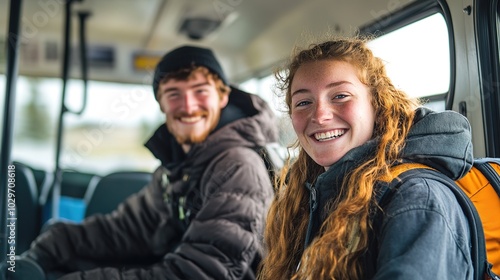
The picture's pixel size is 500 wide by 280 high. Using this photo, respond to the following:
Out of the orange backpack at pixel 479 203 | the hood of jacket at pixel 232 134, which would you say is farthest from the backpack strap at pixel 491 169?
the hood of jacket at pixel 232 134

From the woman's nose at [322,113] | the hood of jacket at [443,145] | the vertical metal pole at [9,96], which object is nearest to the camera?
the hood of jacket at [443,145]

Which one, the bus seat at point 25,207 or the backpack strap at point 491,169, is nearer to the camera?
the backpack strap at point 491,169

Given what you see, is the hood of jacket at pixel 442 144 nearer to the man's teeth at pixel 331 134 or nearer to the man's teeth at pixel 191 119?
the man's teeth at pixel 331 134

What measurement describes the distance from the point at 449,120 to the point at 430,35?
1.95 ft

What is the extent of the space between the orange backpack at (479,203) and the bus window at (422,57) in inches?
18.6

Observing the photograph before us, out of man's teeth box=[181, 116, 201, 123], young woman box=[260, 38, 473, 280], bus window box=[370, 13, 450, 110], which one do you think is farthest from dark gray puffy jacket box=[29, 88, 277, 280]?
bus window box=[370, 13, 450, 110]

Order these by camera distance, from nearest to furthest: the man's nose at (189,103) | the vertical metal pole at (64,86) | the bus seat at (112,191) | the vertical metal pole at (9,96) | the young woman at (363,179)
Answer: the young woman at (363,179), the vertical metal pole at (9,96), the man's nose at (189,103), the bus seat at (112,191), the vertical metal pole at (64,86)

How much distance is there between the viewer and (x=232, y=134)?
7.73 feet

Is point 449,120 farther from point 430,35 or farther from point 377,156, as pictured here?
point 430,35

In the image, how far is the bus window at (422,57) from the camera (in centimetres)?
167

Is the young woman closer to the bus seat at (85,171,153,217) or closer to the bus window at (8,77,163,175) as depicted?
the bus seat at (85,171,153,217)

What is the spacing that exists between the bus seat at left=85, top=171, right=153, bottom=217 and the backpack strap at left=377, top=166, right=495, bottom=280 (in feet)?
8.37

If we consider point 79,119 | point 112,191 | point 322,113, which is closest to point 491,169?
point 322,113

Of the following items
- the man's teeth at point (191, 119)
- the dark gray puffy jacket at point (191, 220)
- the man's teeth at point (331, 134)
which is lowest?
the dark gray puffy jacket at point (191, 220)
